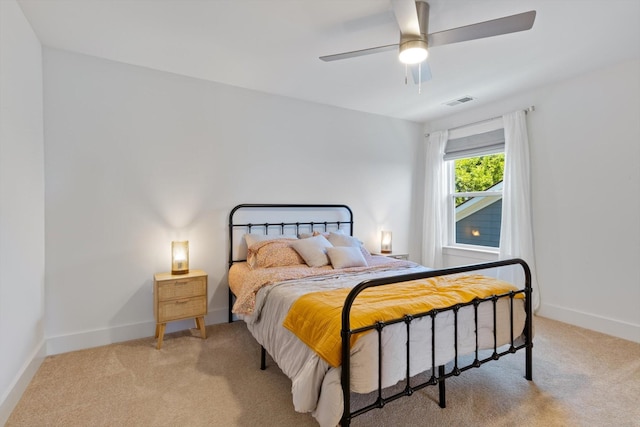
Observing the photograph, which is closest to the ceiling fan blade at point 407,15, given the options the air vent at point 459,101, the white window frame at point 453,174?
the air vent at point 459,101

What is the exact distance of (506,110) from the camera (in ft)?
12.7

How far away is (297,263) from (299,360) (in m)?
1.37

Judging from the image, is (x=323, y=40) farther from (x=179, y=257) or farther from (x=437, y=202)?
(x=437, y=202)

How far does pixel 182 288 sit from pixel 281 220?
1346 mm

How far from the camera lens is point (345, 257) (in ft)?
9.98

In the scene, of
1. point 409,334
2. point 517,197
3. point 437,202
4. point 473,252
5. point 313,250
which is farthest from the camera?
point 437,202

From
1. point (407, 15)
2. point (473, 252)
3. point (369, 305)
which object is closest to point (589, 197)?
point (473, 252)

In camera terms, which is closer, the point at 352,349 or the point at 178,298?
the point at 352,349

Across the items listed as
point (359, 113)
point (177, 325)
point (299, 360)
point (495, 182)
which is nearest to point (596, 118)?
point (495, 182)

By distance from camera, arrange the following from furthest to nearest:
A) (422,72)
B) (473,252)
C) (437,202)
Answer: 1. (437,202)
2. (473,252)
3. (422,72)

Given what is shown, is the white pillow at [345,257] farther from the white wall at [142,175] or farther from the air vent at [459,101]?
the air vent at [459,101]

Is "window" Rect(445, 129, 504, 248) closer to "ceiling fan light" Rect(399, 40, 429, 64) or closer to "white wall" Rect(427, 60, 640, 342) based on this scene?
"white wall" Rect(427, 60, 640, 342)

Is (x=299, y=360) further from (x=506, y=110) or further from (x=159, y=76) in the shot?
(x=506, y=110)

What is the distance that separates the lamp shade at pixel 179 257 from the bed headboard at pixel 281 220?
1.64ft
